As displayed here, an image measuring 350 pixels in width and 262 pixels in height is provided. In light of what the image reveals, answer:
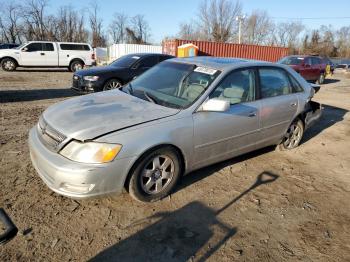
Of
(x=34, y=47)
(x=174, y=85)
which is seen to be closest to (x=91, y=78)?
(x=174, y=85)

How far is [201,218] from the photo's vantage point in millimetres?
3324

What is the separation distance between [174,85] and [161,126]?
101cm

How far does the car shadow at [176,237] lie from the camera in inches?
108

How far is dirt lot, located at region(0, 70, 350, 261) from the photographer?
2.80 metres

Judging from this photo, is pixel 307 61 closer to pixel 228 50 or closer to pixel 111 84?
pixel 228 50

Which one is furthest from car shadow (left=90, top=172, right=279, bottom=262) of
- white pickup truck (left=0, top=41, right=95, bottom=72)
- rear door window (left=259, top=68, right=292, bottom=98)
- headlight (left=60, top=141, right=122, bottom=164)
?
white pickup truck (left=0, top=41, right=95, bottom=72)

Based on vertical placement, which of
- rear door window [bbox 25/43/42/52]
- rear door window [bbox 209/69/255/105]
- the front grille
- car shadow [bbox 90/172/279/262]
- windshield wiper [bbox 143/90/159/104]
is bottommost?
car shadow [bbox 90/172/279/262]

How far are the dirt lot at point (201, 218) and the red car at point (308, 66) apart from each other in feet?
41.0

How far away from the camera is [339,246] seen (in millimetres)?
3033

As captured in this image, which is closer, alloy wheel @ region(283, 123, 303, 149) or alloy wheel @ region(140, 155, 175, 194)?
alloy wheel @ region(140, 155, 175, 194)

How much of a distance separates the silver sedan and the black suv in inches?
180

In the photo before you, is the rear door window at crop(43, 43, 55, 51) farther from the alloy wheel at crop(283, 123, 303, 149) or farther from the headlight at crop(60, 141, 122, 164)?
the headlight at crop(60, 141, 122, 164)

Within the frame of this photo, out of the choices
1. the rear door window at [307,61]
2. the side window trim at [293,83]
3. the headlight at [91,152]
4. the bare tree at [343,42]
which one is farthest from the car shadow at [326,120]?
the bare tree at [343,42]

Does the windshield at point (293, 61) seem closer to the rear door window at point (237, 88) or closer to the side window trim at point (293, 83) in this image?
the side window trim at point (293, 83)
